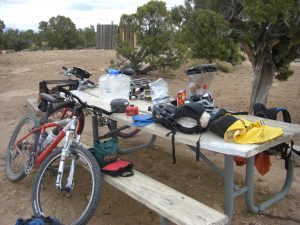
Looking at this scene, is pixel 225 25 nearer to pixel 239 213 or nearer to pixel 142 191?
pixel 239 213

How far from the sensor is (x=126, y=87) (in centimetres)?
400

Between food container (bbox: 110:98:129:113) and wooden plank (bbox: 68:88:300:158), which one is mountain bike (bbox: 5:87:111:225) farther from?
wooden plank (bbox: 68:88:300:158)

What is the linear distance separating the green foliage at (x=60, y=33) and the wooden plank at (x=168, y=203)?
2415 centimetres

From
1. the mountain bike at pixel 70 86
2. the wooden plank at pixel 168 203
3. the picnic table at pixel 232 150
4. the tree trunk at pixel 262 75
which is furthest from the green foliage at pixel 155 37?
the wooden plank at pixel 168 203

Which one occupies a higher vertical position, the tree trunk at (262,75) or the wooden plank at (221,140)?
the tree trunk at (262,75)

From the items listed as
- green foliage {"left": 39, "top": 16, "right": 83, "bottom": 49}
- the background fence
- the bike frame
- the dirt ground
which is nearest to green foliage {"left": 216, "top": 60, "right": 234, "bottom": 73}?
the dirt ground

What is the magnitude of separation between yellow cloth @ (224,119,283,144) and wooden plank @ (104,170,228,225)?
507 mm

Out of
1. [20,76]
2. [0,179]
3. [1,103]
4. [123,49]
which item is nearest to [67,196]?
[0,179]

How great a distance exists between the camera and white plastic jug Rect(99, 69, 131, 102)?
392 cm

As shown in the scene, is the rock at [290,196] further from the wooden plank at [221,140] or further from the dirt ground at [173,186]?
the wooden plank at [221,140]

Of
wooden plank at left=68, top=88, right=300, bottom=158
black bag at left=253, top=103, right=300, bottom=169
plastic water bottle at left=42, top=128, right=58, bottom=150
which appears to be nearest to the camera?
wooden plank at left=68, top=88, right=300, bottom=158

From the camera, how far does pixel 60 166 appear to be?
302 centimetres

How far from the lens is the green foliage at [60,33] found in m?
25.7

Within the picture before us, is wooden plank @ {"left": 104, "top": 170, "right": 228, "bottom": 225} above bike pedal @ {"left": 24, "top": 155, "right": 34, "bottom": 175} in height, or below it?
above
